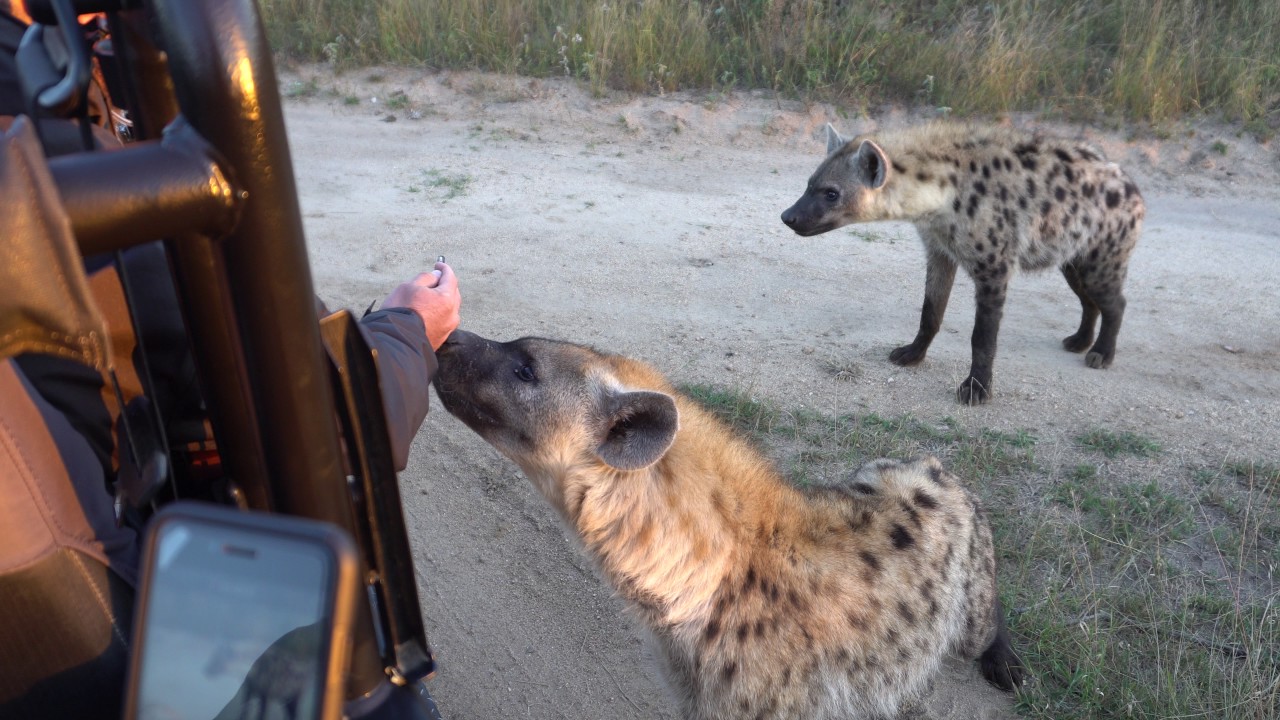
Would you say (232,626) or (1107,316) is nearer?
(232,626)

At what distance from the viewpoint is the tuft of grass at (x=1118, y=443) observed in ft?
10.5

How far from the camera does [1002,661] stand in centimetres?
233

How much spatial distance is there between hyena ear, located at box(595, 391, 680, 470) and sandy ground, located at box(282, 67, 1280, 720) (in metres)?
0.77

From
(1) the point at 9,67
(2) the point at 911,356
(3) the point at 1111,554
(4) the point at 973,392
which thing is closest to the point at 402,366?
(1) the point at 9,67

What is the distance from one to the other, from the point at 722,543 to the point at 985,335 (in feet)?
7.24

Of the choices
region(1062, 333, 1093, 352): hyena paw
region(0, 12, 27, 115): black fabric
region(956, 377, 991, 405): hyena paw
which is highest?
region(0, 12, 27, 115): black fabric

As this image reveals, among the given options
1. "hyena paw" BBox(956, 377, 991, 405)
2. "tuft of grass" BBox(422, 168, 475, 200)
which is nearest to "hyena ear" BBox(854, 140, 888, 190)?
"hyena paw" BBox(956, 377, 991, 405)

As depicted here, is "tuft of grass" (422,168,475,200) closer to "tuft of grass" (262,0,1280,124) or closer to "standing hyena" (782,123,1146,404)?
"tuft of grass" (262,0,1280,124)

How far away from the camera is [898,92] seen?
21.2ft

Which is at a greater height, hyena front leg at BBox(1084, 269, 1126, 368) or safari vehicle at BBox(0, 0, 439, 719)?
safari vehicle at BBox(0, 0, 439, 719)

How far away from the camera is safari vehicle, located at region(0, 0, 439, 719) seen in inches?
24.3

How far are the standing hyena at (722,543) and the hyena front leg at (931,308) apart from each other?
1.85 m

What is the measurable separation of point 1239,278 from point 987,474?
2.64m

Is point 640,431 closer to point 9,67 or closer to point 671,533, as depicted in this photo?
point 671,533
